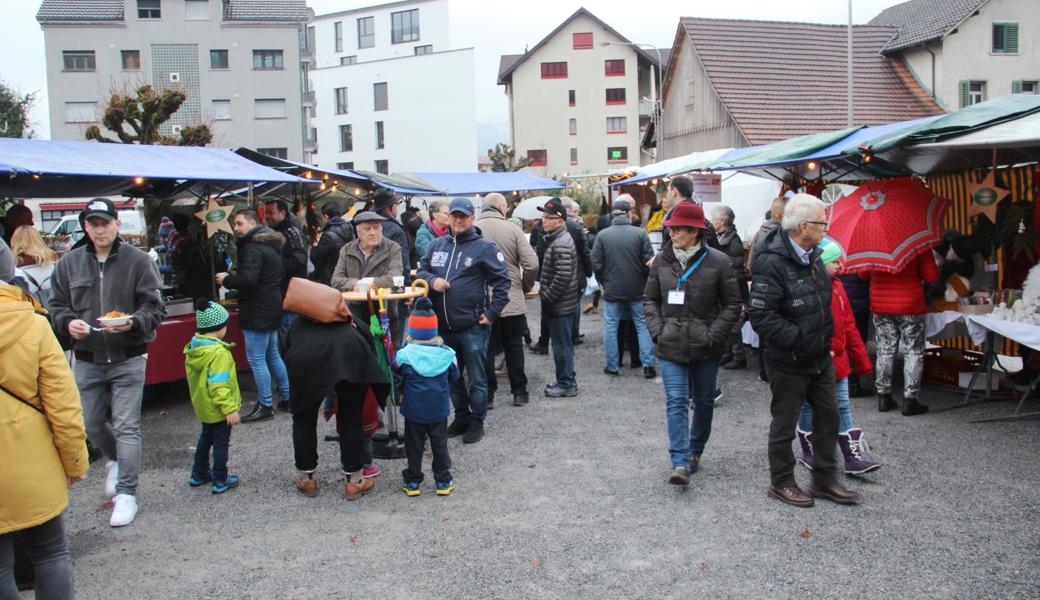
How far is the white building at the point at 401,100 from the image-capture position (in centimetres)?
5244

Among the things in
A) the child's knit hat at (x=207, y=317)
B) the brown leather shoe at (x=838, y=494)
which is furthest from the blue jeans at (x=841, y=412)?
the child's knit hat at (x=207, y=317)

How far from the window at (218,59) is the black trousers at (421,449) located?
45.5 m

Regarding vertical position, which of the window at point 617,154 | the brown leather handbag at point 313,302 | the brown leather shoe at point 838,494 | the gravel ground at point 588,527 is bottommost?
the gravel ground at point 588,527

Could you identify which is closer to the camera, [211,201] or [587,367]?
[211,201]

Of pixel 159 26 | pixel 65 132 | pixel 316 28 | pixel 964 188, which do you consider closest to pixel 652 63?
pixel 316 28

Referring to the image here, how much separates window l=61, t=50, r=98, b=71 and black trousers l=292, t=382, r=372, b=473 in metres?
46.8

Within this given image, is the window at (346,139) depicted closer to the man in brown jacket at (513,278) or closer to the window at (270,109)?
the window at (270,109)

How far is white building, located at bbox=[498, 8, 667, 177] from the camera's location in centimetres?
5478

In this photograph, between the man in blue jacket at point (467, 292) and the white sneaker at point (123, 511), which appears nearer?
the white sneaker at point (123, 511)

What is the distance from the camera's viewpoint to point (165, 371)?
25.8 feet

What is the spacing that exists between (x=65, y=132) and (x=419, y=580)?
47679mm

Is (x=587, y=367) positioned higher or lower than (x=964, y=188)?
lower

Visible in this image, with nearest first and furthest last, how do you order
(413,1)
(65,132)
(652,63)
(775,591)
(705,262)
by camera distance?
(775,591) → (705,262) → (65,132) → (652,63) → (413,1)

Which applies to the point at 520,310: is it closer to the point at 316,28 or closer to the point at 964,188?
the point at 964,188
